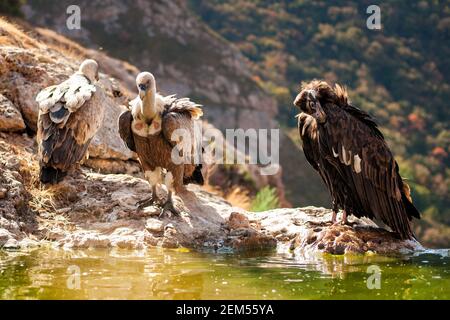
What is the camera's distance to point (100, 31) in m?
41.6

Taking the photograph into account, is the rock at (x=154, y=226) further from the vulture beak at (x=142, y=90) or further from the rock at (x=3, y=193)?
the rock at (x=3, y=193)

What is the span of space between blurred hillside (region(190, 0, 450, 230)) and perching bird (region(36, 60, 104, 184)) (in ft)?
135

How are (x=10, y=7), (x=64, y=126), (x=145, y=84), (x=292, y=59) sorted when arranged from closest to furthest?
(x=145, y=84)
(x=64, y=126)
(x=10, y=7)
(x=292, y=59)

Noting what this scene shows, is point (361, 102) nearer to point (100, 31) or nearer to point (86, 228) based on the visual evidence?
point (100, 31)

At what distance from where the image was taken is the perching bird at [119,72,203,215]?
29.9 feet

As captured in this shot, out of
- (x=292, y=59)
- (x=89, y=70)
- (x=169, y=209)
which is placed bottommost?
(x=169, y=209)

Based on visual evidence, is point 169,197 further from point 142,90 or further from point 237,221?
point 142,90

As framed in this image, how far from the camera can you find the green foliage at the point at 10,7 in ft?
80.1

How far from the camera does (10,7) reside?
25141mm

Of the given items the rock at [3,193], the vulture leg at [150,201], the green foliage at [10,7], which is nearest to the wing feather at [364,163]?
the vulture leg at [150,201]

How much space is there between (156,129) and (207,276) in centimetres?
301

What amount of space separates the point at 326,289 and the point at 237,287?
0.77 meters

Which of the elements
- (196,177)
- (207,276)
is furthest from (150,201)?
(207,276)

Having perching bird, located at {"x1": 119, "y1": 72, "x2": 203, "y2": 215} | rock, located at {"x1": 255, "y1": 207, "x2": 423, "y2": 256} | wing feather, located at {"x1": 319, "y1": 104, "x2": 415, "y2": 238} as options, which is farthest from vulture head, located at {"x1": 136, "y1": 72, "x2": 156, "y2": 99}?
rock, located at {"x1": 255, "y1": 207, "x2": 423, "y2": 256}
